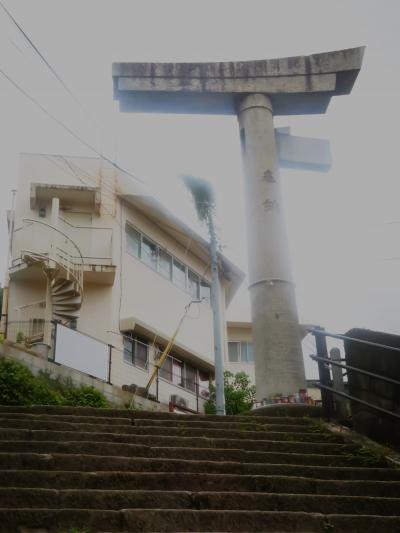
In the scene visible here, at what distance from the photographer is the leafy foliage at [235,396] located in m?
19.5

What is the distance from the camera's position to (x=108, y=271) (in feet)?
64.1

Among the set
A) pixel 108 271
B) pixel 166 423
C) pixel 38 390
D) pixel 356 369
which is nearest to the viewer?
pixel 356 369

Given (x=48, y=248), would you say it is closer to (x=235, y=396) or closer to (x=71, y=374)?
(x=71, y=374)

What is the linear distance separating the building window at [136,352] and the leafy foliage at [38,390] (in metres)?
5.14

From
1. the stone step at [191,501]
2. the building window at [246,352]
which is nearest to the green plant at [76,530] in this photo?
the stone step at [191,501]

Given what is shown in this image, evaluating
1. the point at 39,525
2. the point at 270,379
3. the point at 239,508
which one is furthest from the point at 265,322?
the point at 39,525

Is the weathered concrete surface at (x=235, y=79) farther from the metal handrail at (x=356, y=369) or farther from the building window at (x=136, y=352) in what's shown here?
the building window at (x=136, y=352)

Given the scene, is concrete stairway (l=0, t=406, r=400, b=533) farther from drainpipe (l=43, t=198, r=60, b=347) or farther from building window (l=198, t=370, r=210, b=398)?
building window (l=198, t=370, r=210, b=398)

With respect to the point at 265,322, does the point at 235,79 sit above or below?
above

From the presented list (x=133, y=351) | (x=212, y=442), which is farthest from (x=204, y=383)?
(x=212, y=442)

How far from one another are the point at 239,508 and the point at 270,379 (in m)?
6.40

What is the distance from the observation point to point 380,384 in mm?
7449

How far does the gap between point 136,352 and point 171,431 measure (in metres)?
12.7

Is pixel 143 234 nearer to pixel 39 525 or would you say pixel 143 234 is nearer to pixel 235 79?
pixel 235 79
